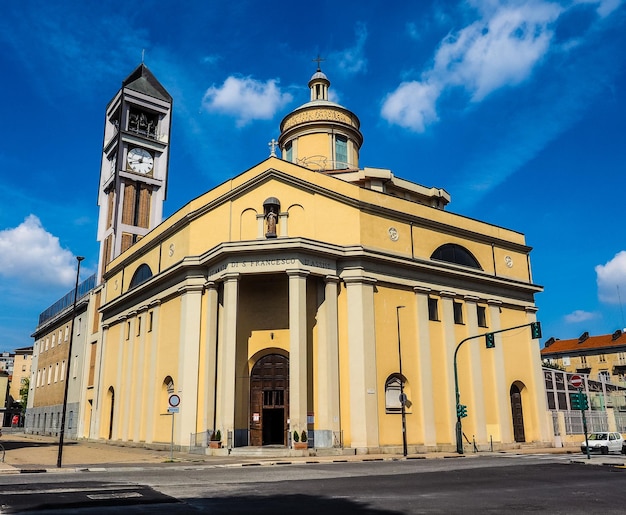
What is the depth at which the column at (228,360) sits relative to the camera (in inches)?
1056

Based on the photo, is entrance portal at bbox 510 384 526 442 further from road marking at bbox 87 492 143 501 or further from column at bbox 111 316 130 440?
road marking at bbox 87 492 143 501

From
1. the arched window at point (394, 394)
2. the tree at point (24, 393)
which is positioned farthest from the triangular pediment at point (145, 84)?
the tree at point (24, 393)

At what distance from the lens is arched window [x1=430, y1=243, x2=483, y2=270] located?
109 feet

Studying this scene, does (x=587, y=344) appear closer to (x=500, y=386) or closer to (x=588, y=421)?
(x=588, y=421)

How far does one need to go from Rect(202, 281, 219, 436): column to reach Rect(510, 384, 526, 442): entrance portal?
17656mm

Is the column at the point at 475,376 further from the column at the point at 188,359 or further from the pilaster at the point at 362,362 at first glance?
the column at the point at 188,359

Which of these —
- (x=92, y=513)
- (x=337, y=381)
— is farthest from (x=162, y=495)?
(x=337, y=381)

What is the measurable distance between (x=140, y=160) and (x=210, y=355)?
28.7 metres

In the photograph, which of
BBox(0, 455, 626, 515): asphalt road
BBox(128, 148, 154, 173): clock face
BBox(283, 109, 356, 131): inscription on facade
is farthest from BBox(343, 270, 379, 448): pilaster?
BBox(128, 148, 154, 173): clock face

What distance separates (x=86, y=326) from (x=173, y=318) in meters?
20.3

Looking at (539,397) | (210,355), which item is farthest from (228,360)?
(539,397)

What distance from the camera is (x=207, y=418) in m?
28.1

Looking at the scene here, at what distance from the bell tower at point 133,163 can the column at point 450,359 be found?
1107 inches

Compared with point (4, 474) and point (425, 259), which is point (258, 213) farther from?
point (4, 474)
